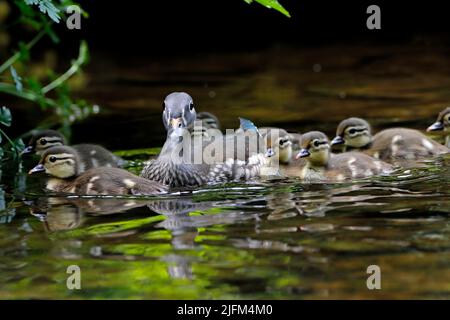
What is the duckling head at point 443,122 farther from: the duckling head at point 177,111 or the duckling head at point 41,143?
the duckling head at point 41,143

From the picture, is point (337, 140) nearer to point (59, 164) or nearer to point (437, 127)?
point (437, 127)

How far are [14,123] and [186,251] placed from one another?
5.37 metres

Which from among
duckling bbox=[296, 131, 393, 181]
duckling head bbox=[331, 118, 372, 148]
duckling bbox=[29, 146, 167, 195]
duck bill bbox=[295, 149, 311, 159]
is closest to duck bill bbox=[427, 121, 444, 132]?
duckling head bbox=[331, 118, 372, 148]

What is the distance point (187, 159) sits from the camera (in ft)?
22.7

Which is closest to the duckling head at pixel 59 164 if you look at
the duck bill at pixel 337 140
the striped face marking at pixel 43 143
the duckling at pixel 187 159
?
the duckling at pixel 187 159

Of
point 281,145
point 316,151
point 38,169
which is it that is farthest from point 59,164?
point 316,151

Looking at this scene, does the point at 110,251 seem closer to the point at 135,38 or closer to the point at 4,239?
the point at 4,239

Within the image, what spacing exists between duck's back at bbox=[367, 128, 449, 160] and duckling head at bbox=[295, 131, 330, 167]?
72 cm

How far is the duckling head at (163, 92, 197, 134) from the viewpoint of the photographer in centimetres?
673

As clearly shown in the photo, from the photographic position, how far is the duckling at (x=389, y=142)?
23.8 feet

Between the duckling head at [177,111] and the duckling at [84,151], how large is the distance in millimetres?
752

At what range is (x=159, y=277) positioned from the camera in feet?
14.9

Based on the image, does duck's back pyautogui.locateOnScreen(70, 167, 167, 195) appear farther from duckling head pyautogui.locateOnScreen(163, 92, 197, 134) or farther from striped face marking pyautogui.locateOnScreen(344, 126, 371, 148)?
striped face marking pyautogui.locateOnScreen(344, 126, 371, 148)
